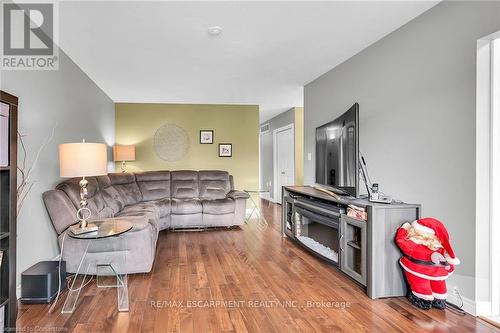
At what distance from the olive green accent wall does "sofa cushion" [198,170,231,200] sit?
55cm

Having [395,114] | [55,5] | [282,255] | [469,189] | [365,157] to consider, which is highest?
[55,5]

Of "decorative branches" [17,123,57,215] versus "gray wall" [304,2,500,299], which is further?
"decorative branches" [17,123,57,215]

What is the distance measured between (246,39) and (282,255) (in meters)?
2.46

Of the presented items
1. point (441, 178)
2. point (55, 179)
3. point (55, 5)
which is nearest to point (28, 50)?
point (55, 5)

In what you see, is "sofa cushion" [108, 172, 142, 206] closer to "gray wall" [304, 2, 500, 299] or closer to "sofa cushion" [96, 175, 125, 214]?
"sofa cushion" [96, 175, 125, 214]

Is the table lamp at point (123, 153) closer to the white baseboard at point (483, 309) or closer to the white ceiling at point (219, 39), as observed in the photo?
the white ceiling at point (219, 39)

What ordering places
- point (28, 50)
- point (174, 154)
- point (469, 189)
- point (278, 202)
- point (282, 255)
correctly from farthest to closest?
point (278, 202) < point (174, 154) < point (282, 255) < point (28, 50) < point (469, 189)

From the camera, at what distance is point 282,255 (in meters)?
3.40

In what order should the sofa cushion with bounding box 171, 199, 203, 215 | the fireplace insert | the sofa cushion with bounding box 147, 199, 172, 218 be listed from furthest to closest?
the sofa cushion with bounding box 171, 199, 203, 215
the sofa cushion with bounding box 147, 199, 172, 218
the fireplace insert

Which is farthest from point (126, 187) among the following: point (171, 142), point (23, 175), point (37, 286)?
point (37, 286)

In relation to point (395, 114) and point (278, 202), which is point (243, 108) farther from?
point (395, 114)

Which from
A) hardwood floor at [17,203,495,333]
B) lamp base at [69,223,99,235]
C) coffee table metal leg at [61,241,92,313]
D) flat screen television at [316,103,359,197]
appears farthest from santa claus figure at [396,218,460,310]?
coffee table metal leg at [61,241,92,313]

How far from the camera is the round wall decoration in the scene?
582 centimetres

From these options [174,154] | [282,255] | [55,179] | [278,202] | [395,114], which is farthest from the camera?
[278,202]
